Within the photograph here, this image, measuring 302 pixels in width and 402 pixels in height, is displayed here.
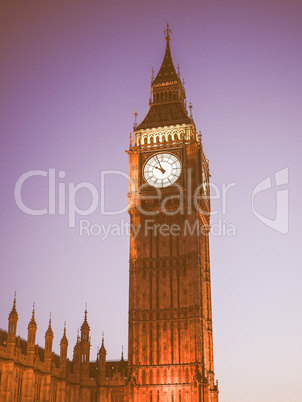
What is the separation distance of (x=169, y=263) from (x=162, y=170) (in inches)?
452

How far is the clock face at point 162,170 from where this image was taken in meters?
69.9

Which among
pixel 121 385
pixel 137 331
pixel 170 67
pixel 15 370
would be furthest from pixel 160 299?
pixel 170 67

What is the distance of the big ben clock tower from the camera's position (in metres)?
61.4

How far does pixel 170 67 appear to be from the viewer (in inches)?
3182

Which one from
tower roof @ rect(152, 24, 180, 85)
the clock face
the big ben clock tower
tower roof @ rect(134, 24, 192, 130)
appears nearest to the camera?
the big ben clock tower

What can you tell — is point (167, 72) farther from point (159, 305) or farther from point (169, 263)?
point (159, 305)

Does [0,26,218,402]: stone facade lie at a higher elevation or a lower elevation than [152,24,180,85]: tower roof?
lower

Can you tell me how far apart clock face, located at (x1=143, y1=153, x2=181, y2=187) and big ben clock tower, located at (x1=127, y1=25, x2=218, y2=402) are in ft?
0.40

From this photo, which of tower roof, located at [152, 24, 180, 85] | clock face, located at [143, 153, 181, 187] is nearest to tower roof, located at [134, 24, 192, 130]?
tower roof, located at [152, 24, 180, 85]

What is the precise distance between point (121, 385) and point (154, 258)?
14.9 metres

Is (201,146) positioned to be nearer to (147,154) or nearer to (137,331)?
(147,154)

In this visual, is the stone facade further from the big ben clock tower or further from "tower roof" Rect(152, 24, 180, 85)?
"tower roof" Rect(152, 24, 180, 85)

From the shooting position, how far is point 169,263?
66.4m

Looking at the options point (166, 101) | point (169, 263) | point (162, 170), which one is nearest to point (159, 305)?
point (169, 263)
